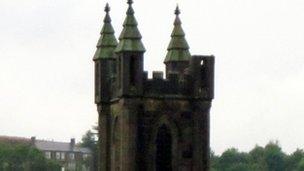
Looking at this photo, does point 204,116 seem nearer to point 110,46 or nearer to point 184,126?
point 184,126

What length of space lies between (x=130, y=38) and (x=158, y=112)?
377cm

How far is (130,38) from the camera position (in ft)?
249

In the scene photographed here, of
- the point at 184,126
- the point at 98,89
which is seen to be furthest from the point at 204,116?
the point at 98,89

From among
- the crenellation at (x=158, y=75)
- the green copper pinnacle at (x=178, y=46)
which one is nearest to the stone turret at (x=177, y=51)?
the green copper pinnacle at (x=178, y=46)

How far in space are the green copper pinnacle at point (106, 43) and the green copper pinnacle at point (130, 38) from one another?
265 cm

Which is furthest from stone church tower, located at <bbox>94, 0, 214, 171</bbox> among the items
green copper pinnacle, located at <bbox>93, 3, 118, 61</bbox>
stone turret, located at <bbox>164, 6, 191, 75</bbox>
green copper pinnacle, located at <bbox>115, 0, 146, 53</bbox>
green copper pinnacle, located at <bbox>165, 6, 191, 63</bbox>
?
green copper pinnacle, located at <bbox>93, 3, 118, 61</bbox>

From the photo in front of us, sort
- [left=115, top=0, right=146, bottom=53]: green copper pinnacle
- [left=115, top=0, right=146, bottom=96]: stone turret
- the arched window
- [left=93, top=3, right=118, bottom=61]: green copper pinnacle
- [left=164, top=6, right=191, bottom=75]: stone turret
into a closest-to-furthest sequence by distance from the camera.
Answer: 1. [left=115, top=0, right=146, bottom=96]: stone turret
2. [left=115, top=0, right=146, bottom=53]: green copper pinnacle
3. the arched window
4. [left=164, top=6, right=191, bottom=75]: stone turret
5. [left=93, top=3, right=118, bottom=61]: green copper pinnacle

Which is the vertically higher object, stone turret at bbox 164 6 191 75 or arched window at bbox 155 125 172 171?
stone turret at bbox 164 6 191 75

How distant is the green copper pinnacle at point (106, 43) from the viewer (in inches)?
3110

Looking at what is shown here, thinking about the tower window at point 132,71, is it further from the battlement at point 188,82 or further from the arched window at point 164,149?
the arched window at point 164,149

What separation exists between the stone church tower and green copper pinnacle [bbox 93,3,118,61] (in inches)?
72.8

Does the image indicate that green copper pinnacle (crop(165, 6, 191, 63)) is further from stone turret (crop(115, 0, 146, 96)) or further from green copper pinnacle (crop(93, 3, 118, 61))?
stone turret (crop(115, 0, 146, 96))

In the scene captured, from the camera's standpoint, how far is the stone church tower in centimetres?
7569

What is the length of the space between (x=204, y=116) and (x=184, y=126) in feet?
3.53
